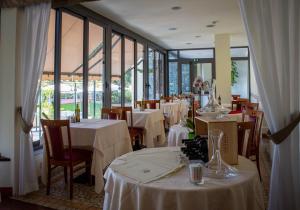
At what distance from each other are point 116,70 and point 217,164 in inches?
216

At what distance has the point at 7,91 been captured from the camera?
10.6 feet

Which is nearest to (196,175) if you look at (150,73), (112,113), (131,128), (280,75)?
(280,75)

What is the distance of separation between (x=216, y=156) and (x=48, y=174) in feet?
7.76

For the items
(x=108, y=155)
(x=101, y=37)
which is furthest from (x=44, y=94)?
(x=101, y=37)

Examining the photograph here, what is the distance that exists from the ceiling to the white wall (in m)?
1.97

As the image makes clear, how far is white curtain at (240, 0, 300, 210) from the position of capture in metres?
2.11

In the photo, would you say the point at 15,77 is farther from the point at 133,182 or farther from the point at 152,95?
the point at 152,95

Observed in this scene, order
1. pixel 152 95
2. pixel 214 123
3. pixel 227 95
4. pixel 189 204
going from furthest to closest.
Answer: pixel 152 95
pixel 227 95
pixel 214 123
pixel 189 204

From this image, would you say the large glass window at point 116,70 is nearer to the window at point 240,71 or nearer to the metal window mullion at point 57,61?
the metal window mullion at point 57,61

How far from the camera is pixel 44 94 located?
14.2 ft

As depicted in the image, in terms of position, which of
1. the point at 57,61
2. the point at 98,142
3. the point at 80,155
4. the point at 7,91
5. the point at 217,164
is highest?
the point at 57,61

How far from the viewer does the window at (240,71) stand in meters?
10.3

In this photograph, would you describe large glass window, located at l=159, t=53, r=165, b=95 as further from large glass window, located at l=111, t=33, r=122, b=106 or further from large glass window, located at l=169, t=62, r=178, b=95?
large glass window, located at l=111, t=33, r=122, b=106

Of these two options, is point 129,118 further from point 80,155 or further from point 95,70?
point 80,155
